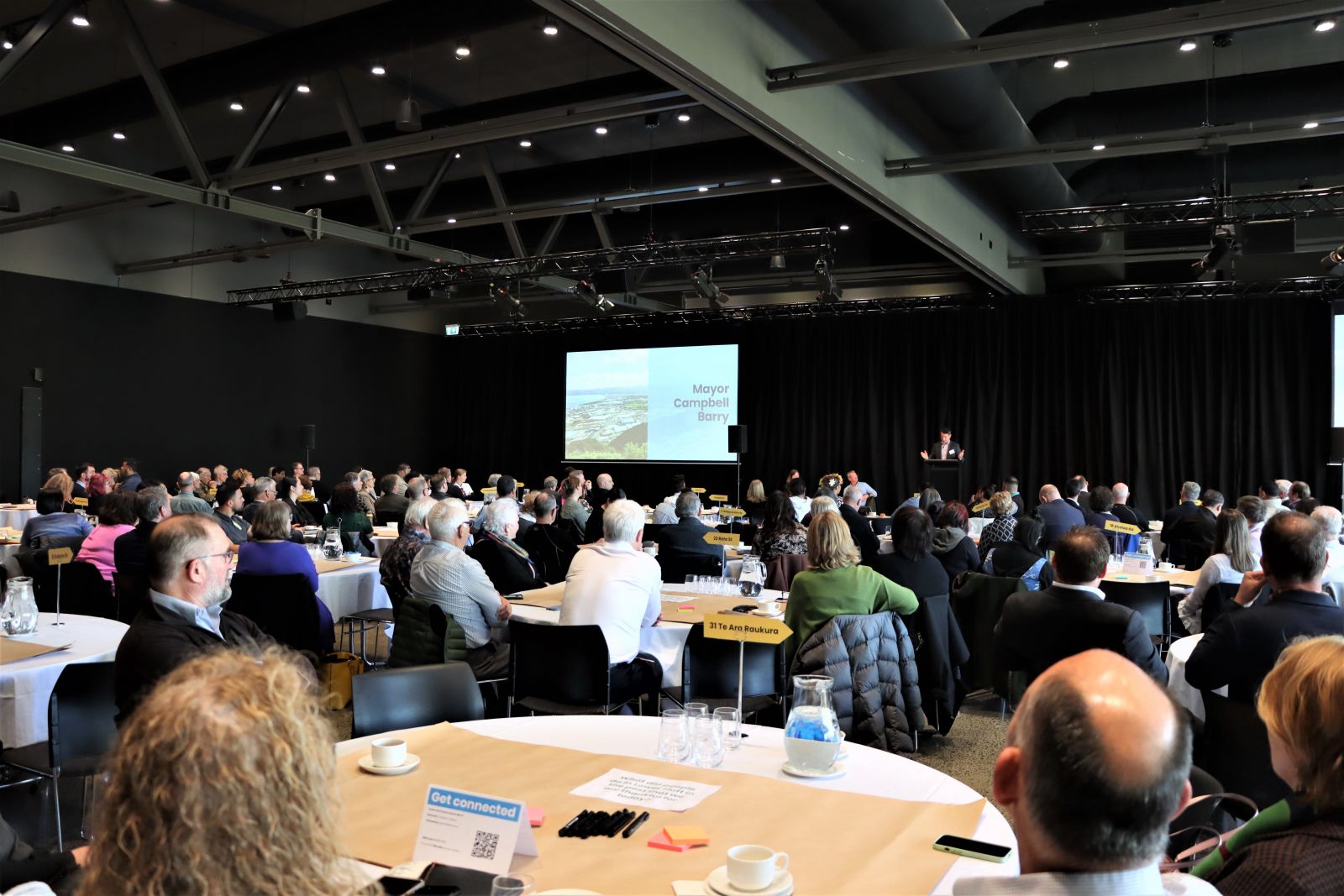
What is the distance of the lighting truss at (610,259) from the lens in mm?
11633

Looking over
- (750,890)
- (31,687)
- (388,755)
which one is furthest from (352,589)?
(750,890)

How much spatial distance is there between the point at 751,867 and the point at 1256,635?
231 centimetres

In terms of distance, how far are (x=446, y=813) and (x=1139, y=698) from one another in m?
1.10

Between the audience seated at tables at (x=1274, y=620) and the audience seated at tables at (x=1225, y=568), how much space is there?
184 centimetres

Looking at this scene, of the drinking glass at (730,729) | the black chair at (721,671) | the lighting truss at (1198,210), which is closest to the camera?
the drinking glass at (730,729)

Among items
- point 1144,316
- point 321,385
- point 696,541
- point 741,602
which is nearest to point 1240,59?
point 1144,316

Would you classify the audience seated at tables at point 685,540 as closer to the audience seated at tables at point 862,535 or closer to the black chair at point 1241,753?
the audience seated at tables at point 862,535

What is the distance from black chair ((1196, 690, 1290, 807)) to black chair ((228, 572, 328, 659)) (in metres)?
4.10

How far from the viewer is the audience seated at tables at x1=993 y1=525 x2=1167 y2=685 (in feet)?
12.3

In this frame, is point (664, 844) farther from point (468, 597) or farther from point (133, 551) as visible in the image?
point (133, 551)

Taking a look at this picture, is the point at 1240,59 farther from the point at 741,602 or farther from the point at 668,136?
the point at 741,602

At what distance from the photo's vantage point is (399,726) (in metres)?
2.89

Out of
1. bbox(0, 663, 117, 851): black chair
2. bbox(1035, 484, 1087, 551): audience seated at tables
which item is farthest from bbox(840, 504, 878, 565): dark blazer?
bbox(0, 663, 117, 851): black chair

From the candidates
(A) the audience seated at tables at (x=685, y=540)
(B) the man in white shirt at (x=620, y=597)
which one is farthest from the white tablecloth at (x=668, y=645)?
(A) the audience seated at tables at (x=685, y=540)
